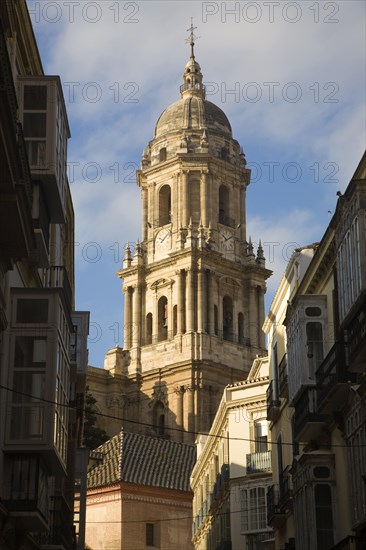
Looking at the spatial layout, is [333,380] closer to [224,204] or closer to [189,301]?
[189,301]

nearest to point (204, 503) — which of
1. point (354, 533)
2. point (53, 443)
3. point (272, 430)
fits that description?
point (272, 430)

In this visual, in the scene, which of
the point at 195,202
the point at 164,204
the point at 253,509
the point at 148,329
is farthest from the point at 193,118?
the point at 253,509

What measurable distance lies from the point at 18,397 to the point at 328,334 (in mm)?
8950

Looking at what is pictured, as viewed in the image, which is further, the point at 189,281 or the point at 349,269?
the point at 189,281

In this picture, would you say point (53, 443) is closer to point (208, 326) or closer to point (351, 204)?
point (351, 204)

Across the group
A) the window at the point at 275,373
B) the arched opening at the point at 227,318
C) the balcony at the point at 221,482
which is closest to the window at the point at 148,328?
the arched opening at the point at 227,318

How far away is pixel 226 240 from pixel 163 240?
13.4 ft

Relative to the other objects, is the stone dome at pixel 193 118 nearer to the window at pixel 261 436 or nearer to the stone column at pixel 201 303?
the stone column at pixel 201 303

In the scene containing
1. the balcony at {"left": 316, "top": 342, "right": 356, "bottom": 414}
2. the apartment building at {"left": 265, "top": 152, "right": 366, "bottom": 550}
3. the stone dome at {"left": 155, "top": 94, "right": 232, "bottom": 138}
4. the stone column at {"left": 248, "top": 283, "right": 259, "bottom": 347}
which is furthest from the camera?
the stone dome at {"left": 155, "top": 94, "right": 232, "bottom": 138}

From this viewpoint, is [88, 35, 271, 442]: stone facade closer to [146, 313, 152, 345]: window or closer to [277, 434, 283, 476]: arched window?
[146, 313, 152, 345]: window

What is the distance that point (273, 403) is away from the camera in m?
31.0

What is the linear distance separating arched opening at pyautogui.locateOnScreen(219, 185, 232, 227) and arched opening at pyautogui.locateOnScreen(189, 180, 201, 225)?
215 centimetres

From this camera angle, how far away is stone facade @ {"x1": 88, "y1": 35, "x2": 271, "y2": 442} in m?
69.3

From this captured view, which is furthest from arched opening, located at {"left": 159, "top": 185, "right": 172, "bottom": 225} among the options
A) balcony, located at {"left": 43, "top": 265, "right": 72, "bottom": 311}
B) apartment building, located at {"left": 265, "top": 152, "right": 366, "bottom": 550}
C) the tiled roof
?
balcony, located at {"left": 43, "top": 265, "right": 72, "bottom": 311}
